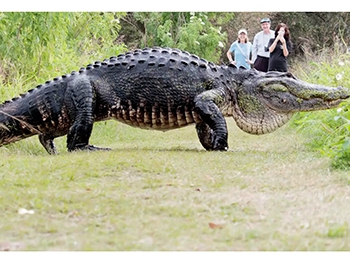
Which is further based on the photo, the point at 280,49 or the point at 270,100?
the point at 280,49

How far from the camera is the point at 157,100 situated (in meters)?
8.57

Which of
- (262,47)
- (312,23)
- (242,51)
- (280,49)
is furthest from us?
(312,23)

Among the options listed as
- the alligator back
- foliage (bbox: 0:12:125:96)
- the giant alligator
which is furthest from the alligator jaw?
foliage (bbox: 0:12:125:96)

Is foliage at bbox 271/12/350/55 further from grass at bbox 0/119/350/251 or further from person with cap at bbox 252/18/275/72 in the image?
grass at bbox 0/119/350/251

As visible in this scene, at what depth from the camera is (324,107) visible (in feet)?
28.0

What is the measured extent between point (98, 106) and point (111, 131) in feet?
10.1

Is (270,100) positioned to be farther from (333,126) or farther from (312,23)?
(312,23)

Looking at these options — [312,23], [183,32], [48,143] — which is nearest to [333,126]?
[48,143]

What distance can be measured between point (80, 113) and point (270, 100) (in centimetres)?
250

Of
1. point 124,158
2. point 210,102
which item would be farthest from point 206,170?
point 210,102

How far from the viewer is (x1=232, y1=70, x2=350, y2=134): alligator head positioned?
8555 mm

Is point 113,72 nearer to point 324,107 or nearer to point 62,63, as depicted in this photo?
point 324,107

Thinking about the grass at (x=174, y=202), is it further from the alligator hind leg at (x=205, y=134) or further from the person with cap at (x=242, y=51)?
the person with cap at (x=242, y=51)

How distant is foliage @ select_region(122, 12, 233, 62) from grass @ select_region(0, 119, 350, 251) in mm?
13716
